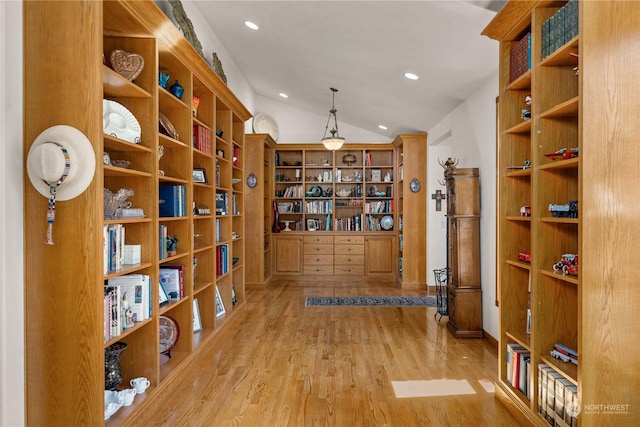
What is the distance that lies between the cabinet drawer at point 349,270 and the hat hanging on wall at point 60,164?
5934 millimetres

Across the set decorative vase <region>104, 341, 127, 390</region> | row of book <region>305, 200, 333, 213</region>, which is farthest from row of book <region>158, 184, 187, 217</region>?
row of book <region>305, 200, 333, 213</region>

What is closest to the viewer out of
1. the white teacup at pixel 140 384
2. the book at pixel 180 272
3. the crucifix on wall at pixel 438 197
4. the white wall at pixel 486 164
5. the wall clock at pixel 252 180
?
the white teacup at pixel 140 384

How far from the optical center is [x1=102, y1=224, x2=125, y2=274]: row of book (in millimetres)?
2295

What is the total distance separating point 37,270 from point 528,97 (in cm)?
294

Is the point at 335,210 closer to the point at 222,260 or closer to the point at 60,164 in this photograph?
the point at 222,260

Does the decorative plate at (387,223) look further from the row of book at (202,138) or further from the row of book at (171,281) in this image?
the row of book at (171,281)

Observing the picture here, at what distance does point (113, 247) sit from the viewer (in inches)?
93.3

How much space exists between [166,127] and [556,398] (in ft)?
10.1

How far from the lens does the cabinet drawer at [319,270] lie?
7648mm

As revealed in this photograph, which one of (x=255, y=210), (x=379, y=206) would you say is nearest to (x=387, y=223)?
(x=379, y=206)

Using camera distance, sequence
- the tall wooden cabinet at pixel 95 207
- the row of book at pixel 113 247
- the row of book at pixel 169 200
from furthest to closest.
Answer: the row of book at pixel 169 200 → the row of book at pixel 113 247 → the tall wooden cabinet at pixel 95 207

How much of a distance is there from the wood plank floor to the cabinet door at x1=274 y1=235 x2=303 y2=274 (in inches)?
93.4

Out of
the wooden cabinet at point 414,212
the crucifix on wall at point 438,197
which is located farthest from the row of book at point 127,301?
the wooden cabinet at point 414,212

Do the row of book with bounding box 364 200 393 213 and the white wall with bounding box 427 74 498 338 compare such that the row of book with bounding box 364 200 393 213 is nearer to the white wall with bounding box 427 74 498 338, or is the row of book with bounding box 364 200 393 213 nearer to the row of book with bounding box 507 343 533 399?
the white wall with bounding box 427 74 498 338
